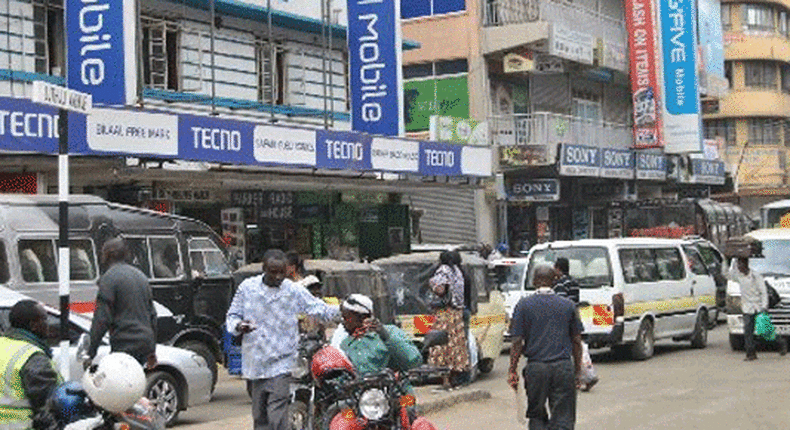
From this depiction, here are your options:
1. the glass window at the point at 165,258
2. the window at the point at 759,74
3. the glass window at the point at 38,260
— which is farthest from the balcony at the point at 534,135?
the window at the point at 759,74

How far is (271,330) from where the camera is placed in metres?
9.38

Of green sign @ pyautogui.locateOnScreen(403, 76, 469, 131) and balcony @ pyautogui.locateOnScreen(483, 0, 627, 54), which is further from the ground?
balcony @ pyautogui.locateOnScreen(483, 0, 627, 54)

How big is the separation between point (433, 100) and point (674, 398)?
21521 mm

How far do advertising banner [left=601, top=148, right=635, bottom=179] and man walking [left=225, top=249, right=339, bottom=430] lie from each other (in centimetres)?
2745

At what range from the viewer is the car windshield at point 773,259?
20.0 meters

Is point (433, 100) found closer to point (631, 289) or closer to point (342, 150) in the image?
point (342, 150)

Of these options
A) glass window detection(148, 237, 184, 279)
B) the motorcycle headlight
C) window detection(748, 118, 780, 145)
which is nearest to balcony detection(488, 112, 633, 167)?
glass window detection(148, 237, 184, 279)

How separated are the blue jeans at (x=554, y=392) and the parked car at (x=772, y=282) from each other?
1032 cm

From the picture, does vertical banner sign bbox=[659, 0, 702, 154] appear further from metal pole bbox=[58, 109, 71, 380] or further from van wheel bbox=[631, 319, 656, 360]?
metal pole bbox=[58, 109, 71, 380]

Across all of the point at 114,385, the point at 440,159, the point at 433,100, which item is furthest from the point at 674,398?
the point at 433,100

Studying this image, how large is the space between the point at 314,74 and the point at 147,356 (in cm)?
1795

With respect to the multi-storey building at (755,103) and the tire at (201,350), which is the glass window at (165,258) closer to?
the tire at (201,350)

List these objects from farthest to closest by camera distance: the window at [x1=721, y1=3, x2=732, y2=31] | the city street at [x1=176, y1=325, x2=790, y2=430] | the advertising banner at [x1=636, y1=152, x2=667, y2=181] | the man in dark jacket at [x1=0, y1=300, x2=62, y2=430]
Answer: the window at [x1=721, y1=3, x2=732, y2=31] < the advertising banner at [x1=636, y1=152, x2=667, y2=181] < the city street at [x1=176, y1=325, x2=790, y2=430] < the man in dark jacket at [x1=0, y1=300, x2=62, y2=430]

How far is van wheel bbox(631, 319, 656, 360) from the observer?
1886 centimetres
